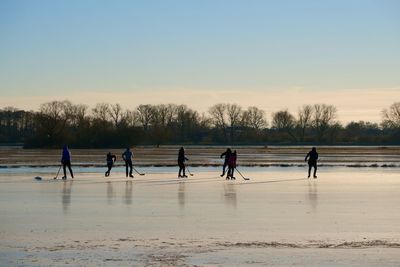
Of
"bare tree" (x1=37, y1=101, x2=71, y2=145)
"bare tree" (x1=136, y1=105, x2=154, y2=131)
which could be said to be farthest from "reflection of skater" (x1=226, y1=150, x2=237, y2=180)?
"bare tree" (x1=136, y1=105, x2=154, y2=131)

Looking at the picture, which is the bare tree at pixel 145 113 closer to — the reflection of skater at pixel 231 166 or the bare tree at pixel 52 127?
the bare tree at pixel 52 127

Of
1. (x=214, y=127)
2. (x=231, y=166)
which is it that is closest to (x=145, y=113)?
(x=214, y=127)

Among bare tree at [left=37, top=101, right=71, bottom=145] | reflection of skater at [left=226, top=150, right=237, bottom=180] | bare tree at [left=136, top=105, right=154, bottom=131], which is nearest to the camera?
reflection of skater at [left=226, top=150, right=237, bottom=180]

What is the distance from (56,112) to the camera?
13012 cm

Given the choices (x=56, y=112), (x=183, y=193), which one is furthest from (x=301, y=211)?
(x=56, y=112)

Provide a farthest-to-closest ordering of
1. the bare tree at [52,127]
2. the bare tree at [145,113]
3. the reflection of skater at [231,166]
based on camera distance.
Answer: the bare tree at [145,113] < the bare tree at [52,127] < the reflection of skater at [231,166]

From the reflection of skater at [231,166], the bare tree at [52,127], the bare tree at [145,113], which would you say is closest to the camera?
the reflection of skater at [231,166]

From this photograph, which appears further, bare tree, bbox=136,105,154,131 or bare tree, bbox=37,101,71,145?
bare tree, bbox=136,105,154,131

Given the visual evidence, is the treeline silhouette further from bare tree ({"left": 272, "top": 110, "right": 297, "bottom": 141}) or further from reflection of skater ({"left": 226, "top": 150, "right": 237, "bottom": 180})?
reflection of skater ({"left": 226, "top": 150, "right": 237, "bottom": 180})

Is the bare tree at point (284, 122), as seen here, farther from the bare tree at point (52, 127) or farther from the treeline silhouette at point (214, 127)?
the bare tree at point (52, 127)

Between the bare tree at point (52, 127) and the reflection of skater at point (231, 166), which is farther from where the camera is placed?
the bare tree at point (52, 127)

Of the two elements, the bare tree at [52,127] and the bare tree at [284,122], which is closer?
the bare tree at [52,127]

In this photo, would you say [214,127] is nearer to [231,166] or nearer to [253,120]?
[253,120]

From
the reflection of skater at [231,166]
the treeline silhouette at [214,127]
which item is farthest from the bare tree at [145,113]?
the reflection of skater at [231,166]
